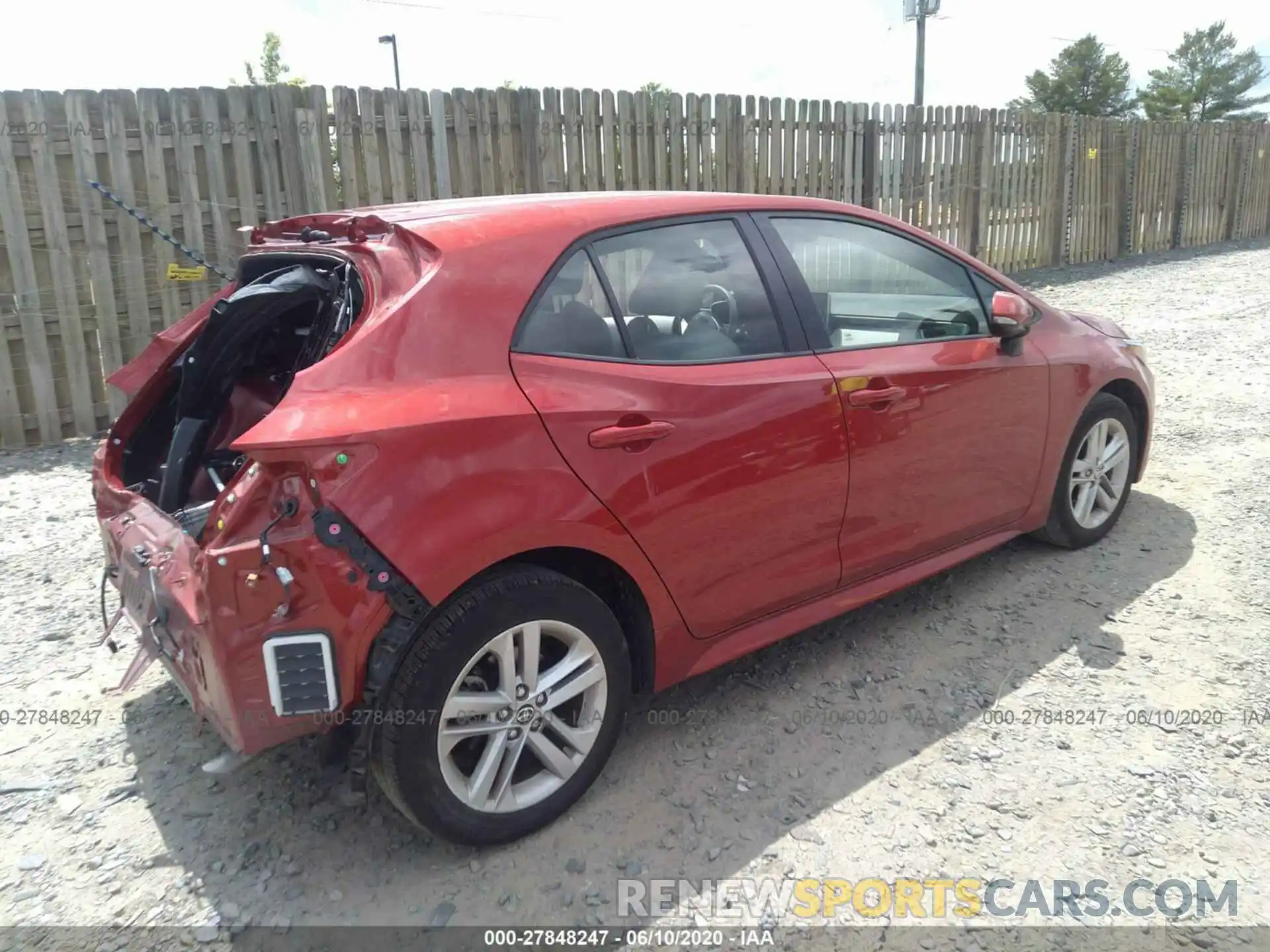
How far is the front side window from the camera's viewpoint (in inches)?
133

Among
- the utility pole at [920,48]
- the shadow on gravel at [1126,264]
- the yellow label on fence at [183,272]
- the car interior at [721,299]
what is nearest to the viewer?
the car interior at [721,299]

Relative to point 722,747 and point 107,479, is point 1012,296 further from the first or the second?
point 107,479

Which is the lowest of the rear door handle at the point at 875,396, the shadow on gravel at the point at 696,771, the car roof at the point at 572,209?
the shadow on gravel at the point at 696,771

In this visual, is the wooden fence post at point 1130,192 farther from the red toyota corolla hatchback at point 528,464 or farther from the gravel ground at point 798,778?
the red toyota corolla hatchback at point 528,464

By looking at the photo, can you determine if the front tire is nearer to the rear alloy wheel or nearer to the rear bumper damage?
the rear bumper damage

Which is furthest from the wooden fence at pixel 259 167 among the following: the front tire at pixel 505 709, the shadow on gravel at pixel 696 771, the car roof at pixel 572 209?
the front tire at pixel 505 709

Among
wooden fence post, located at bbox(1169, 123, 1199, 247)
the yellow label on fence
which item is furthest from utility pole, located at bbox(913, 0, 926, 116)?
the yellow label on fence

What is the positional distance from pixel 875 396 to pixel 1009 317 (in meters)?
0.88

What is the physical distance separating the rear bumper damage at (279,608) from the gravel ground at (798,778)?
57 cm

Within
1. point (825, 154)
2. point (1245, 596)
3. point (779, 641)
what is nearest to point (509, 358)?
point (779, 641)

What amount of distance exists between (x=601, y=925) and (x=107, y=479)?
84.3 inches

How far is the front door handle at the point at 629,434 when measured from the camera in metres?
2.63

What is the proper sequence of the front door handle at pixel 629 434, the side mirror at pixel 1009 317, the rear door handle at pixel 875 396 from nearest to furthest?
the front door handle at pixel 629 434
the rear door handle at pixel 875 396
the side mirror at pixel 1009 317

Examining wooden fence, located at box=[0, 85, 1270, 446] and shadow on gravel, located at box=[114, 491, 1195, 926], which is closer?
shadow on gravel, located at box=[114, 491, 1195, 926]
